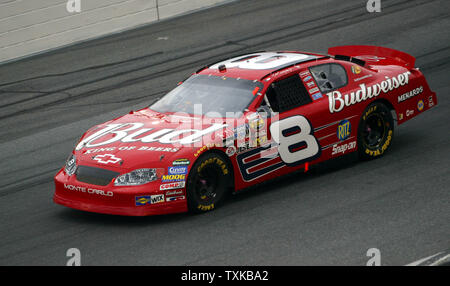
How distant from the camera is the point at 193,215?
8578 mm

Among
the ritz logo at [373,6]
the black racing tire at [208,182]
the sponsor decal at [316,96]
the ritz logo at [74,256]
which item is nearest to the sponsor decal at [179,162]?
the black racing tire at [208,182]

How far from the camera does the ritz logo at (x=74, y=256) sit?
7418 millimetres

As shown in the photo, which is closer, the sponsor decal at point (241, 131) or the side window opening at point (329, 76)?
the sponsor decal at point (241, 131)

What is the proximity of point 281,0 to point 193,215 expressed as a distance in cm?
1255

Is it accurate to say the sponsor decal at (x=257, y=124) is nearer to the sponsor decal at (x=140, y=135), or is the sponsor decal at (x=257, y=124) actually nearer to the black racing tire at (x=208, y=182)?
the sponsor decal at (x=140, y=135)

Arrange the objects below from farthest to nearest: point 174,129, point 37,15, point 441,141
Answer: point 37,15
point 441,141
point 174,129

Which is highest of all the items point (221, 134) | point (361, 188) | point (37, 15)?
point (37, 15)

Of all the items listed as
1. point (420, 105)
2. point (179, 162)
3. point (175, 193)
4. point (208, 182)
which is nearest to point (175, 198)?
point (175, 193)

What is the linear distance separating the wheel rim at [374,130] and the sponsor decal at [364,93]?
1.04 feet

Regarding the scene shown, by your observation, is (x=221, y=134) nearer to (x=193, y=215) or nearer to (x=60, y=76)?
(x=193, y=215)

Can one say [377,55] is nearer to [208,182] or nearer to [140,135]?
[208,182]

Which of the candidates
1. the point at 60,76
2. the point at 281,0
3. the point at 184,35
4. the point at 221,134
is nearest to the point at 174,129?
the point at 221,134

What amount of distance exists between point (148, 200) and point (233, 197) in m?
1.36
